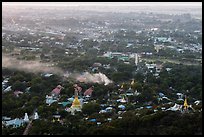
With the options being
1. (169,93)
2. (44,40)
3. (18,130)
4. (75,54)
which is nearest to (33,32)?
(44,40)

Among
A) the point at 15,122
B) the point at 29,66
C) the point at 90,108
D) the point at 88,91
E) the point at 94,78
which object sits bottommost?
the point at 94,78

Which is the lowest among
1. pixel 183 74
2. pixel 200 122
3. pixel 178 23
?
pixel 178 23

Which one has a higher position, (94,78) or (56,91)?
(56,91)

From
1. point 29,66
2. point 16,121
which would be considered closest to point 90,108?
point 16,121

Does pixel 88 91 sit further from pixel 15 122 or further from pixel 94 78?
pixel 15 122

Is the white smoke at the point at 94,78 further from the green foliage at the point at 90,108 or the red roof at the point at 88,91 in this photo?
the green foliage at the point at 90,108

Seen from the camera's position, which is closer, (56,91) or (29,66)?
(56,91)

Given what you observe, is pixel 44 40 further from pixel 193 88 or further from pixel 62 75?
pixel 193 88

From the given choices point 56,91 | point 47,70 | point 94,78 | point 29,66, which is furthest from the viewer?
point 29,66

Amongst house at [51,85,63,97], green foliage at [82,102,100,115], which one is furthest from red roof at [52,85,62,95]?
green foliage at [82,102,100,115]

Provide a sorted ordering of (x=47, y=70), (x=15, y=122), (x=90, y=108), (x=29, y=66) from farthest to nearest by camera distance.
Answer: (x=29, y=66) → (x=47, y=70) → (x=90, y=108) → (x=15, y=122)

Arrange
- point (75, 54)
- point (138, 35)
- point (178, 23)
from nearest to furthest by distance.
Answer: point (75, 54), point (138, 35), point (178, 23)
